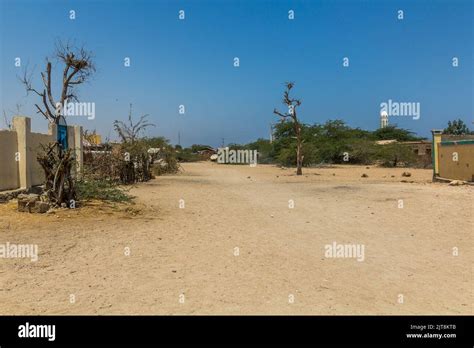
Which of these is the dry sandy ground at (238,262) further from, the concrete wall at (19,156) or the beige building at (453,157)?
the beige building at (453,157)

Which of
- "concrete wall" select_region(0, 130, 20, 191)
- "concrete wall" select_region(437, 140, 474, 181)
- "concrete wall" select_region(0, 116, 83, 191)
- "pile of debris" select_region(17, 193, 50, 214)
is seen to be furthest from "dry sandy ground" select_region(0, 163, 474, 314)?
→ "concrete wall" select_region(437, 140, 474, 181)

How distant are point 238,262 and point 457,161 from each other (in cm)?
1608

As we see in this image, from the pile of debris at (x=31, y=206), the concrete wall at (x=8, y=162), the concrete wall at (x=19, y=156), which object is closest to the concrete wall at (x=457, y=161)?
the concrete wall at (x=19, y=156)

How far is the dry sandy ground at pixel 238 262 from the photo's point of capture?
15.0ft

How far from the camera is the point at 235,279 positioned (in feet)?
17.8

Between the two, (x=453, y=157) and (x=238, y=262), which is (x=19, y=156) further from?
(x=453, y=157)

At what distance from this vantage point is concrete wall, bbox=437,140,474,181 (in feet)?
60.1

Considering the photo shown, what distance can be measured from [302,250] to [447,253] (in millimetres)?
2261

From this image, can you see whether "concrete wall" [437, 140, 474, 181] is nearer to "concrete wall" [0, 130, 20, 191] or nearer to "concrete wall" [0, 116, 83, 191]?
"concrete wall" [0, 116, 83, 191]

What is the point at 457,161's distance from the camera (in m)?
19.1

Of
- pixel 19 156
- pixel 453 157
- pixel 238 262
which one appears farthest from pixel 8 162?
pixel 453 157

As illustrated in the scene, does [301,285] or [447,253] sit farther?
[447,253]
